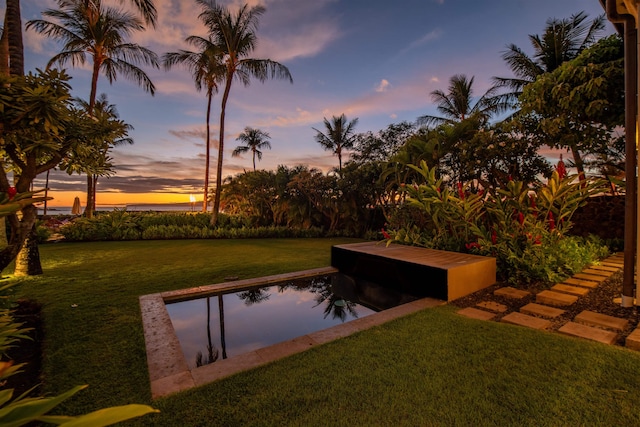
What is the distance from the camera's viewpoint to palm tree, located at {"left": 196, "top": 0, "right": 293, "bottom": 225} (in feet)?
36.0

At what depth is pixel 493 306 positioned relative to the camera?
312cm

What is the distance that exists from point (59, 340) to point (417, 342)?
3.03 m

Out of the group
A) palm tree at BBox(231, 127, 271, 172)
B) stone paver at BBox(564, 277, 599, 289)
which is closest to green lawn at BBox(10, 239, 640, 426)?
stone paver at BBox(564, 277, 599, 289)

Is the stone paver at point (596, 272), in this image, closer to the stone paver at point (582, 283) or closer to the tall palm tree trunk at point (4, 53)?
the stone paver at point (582, 283)

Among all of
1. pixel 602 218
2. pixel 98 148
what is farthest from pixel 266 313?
pixel 602 218

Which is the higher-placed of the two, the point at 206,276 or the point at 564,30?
the point at 564,30

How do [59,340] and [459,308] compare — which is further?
[459,308]

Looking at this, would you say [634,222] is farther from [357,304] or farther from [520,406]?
[357,304]

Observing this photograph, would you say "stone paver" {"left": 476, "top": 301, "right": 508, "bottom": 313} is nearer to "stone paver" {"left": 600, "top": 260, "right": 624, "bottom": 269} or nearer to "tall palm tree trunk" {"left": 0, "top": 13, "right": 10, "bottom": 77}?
"stone paver" {"left": 600, "top": 260, "right": 624, "bottom": 269}

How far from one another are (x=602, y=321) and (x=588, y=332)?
1.13 ft

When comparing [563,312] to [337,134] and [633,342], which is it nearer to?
[633,342]

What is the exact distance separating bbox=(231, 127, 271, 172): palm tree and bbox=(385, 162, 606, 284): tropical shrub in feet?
75.3

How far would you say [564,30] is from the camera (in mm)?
11477

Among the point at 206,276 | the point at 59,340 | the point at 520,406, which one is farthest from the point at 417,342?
the point at 206,276
